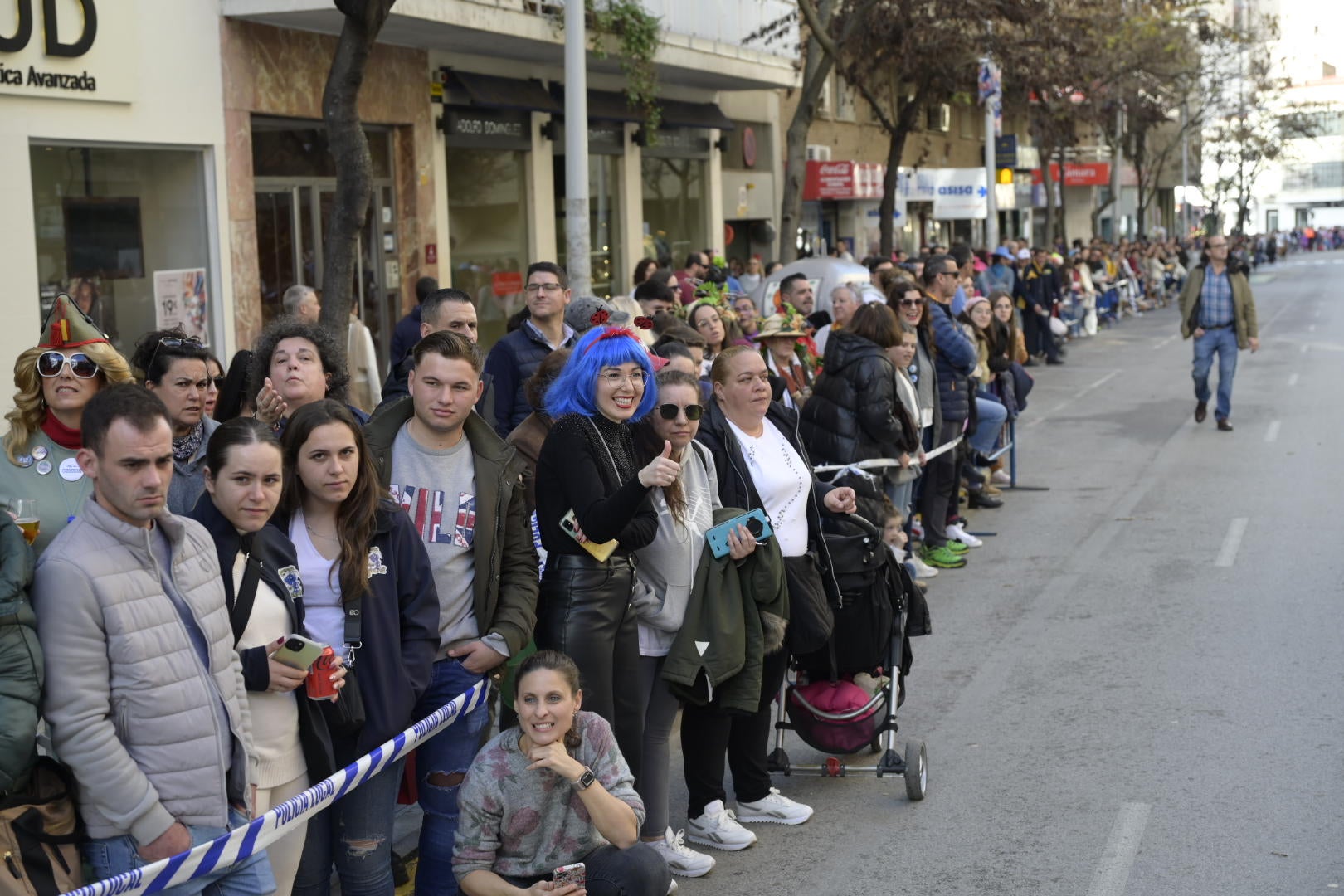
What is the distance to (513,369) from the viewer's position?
8445mm

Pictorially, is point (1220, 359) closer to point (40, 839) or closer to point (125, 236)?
point (125, 236)

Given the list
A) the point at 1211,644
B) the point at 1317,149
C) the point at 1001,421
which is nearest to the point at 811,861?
the point at 1211,644

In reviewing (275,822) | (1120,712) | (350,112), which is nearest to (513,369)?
(350,112)

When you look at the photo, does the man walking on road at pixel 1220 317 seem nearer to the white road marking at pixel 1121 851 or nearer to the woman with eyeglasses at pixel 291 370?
the white road marking at pixel 1121 851

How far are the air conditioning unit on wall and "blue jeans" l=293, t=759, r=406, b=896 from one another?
3888 cm

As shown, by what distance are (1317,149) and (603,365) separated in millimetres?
152062

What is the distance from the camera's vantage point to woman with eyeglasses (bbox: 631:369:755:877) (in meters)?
5.62

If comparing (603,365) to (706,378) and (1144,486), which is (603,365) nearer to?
(706,378)

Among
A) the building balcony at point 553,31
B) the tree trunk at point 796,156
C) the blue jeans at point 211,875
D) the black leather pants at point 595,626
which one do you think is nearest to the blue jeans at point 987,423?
the building balcony at point 553,31

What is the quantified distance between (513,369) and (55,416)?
3770 millimetres

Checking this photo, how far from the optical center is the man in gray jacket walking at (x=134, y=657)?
371cm

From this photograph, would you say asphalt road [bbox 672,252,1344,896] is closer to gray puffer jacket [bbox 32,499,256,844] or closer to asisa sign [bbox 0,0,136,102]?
gray puffer jacket [bbox 32,499,256,844]

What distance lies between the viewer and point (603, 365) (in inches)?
211

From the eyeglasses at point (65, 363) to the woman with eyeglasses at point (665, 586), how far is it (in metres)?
1.85
